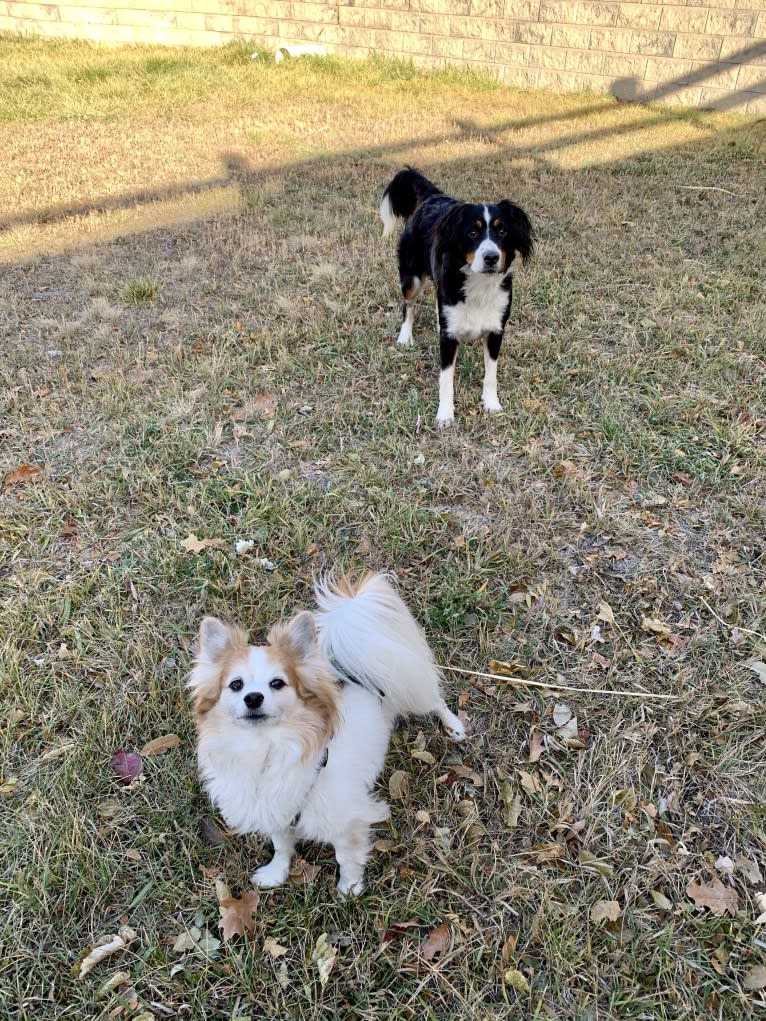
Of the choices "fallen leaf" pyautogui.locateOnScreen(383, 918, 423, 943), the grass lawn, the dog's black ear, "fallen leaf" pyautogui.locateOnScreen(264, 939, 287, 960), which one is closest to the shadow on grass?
the grass lawn

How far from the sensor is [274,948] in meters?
1.83

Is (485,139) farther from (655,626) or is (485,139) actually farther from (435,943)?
(435,943)

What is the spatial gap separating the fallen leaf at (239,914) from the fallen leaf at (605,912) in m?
0.99

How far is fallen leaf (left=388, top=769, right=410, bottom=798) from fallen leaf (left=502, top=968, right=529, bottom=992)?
0.58 meters

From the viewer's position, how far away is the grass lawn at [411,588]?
182 cm

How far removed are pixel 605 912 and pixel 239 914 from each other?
1.07 meters

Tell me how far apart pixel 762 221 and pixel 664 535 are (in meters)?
4.86

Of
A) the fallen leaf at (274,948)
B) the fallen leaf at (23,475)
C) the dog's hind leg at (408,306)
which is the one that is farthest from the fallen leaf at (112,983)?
the dog's hind leg at (408,306)

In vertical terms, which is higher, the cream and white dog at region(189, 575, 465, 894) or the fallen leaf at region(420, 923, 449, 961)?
the cream and white dog at region(189, 575, 465, 894)

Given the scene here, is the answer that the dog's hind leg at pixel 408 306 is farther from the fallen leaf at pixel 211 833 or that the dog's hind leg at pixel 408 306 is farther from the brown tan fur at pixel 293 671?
the fallen leaf at pixel 211 833

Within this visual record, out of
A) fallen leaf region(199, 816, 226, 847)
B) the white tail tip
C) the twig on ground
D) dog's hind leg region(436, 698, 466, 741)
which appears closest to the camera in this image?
fallen leaf region(199, 816, 226, 847)

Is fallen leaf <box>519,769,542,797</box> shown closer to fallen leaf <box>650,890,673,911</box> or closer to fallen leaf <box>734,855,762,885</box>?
fallen leaf <box>650,890,673,911</box>

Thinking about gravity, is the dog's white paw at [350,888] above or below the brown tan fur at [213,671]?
below

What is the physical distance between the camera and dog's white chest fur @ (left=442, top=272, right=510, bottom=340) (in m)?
3.50
